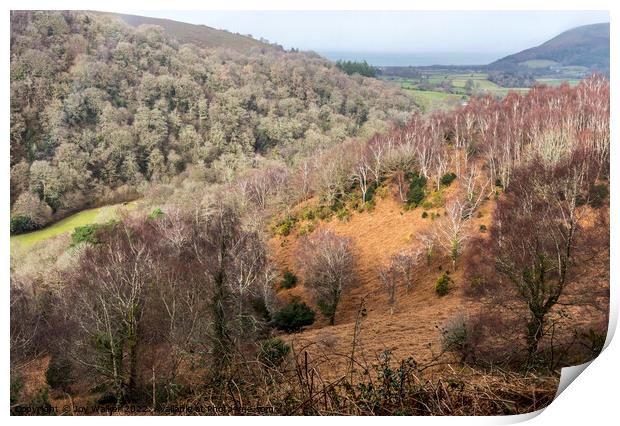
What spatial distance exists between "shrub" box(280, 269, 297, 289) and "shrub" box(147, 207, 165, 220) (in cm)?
96

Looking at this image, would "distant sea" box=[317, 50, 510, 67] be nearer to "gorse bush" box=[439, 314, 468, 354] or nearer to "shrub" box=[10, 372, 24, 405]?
"gorse bush" box=[439, 314, 468, 354]

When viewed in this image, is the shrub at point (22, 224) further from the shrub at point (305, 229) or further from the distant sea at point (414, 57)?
the distant sea at point (414, 57)

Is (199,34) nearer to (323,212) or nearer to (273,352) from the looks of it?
(323,212)

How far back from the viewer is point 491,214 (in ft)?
12.2

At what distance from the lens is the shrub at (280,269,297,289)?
12.2ft

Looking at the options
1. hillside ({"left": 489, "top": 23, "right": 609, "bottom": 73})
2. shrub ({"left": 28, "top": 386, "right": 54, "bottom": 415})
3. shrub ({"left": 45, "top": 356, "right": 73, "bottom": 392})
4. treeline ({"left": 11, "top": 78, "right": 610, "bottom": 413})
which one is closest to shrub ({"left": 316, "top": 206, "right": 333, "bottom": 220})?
treeline ({"left": 11, "top": 78, "right": 610, "bottom": 413})

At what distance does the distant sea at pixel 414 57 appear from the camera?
3.85 meters

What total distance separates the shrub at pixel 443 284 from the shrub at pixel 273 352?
111cm

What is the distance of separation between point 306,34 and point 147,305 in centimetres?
218

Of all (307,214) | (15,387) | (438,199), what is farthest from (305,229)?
(15,387)

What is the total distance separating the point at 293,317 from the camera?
364 centimetres

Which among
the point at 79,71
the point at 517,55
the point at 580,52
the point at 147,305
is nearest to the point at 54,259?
the point at 147,305

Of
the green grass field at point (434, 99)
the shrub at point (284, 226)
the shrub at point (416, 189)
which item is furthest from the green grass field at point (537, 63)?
the shrub at point (284, 226)

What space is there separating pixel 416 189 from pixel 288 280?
114 centimetres
